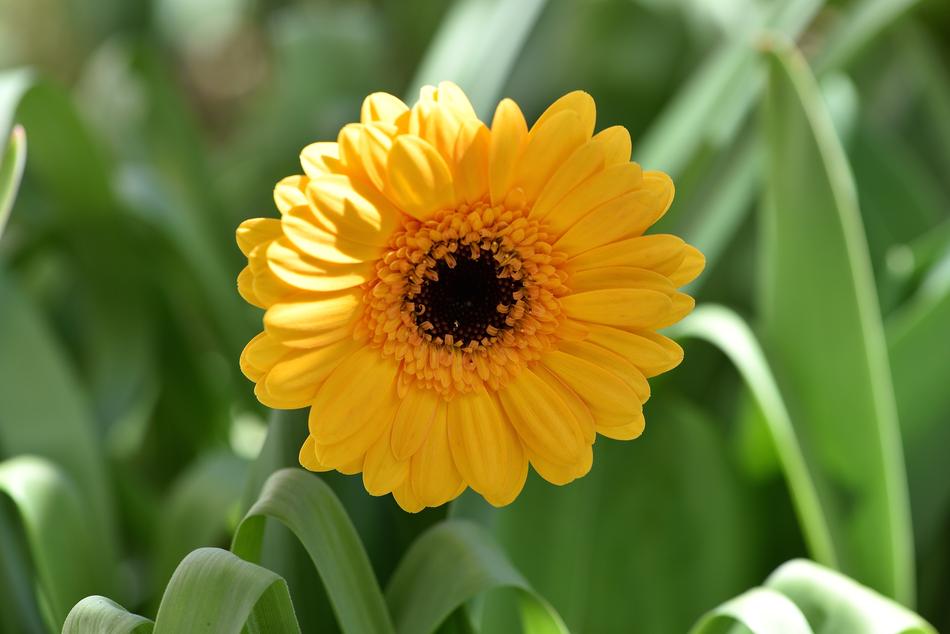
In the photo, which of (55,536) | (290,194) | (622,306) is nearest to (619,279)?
(622,306)

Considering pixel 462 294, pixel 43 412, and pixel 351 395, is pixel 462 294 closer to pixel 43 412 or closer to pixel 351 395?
pixel 351 395

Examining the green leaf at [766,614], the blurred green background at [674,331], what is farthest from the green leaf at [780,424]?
the green leaf at [766,614]

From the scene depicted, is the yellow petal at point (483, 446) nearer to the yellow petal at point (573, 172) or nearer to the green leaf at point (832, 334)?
the yellow petal at point (573, 172)

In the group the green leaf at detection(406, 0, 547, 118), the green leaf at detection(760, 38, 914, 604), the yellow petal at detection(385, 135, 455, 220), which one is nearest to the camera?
the yellow petal at detection(385, 135, 455, 220)

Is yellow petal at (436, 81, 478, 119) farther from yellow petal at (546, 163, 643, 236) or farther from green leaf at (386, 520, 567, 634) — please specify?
green leaf at (386, 520, 567, 634)

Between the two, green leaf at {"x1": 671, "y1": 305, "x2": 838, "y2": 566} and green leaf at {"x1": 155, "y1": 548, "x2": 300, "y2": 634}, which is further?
green leaf at {"x1": 671, "y1": 305, "x2": 838, "y2": 566}

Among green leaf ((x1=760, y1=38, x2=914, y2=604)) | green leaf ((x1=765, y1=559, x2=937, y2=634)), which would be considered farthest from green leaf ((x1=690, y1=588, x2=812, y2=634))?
green leaf ((x1=760, y1=38, x2=914, y2=604))

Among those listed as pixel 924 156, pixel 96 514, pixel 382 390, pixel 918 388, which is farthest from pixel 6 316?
pixel 924 156
